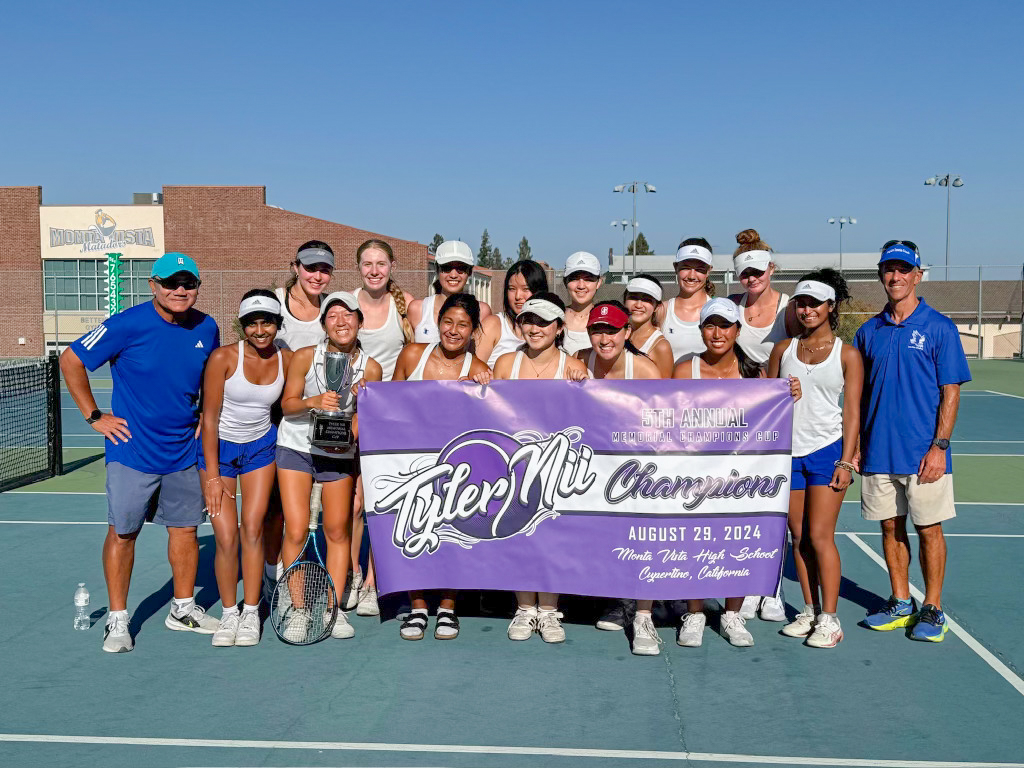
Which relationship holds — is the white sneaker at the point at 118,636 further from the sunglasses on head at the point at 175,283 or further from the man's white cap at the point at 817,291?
the man's white cap at the point at 817,291

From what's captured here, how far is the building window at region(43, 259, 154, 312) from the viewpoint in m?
41.6

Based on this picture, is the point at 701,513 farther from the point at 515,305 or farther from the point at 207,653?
the point at 207,653

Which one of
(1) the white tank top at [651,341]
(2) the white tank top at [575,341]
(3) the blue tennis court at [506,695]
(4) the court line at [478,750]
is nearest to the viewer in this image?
(4) the court line at [478,750]

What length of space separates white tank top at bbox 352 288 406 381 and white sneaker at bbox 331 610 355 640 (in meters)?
1.58

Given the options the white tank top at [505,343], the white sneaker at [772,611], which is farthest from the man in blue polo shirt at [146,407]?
the white sneaker at [772,611]

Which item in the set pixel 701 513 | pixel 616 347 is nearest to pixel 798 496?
pixel 701 513

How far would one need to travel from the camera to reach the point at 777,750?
4.19 metres

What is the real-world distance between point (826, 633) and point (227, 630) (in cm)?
Answer: 353

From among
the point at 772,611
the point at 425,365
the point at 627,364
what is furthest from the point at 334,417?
the point at 772,611

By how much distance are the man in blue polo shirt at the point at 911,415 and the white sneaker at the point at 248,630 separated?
3.76 metres

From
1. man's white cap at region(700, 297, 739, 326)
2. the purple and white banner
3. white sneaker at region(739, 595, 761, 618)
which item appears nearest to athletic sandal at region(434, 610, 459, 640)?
the purple and white banner

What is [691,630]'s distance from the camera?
5.60 m

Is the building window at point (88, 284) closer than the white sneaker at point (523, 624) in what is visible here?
No

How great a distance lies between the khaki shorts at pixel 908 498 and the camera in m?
5.72
